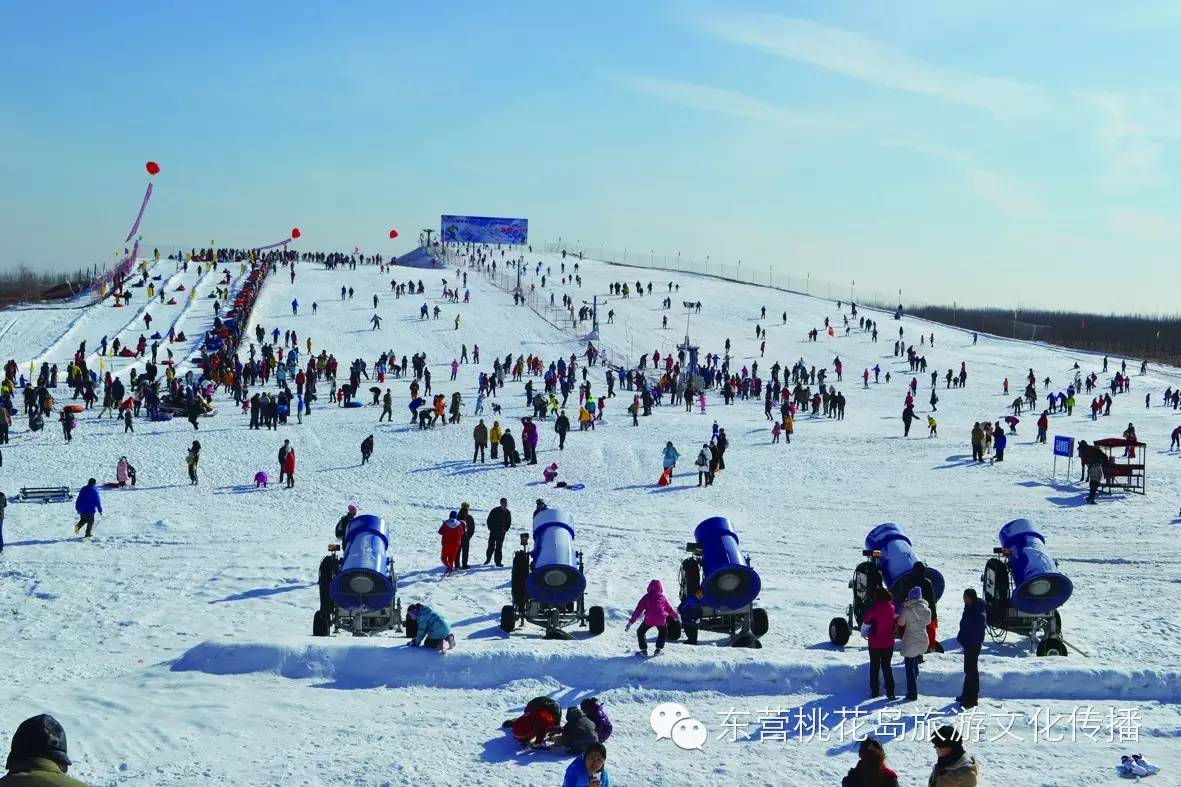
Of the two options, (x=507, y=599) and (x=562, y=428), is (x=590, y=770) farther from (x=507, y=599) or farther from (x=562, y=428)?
(x=562, y=428)

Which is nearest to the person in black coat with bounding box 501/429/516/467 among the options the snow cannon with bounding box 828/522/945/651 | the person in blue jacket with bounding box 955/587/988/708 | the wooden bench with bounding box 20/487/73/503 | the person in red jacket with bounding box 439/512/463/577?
the person in red jacket with bounding box 439/512/463/577

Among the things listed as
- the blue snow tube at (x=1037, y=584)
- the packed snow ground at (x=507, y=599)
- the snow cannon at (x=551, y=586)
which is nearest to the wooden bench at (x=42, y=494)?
the packed snow ground at (x=507, y=599)

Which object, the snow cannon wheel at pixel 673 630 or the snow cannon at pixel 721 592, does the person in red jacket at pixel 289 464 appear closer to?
the snow cannon at pixel 721 592

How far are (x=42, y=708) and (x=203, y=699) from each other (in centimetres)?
131

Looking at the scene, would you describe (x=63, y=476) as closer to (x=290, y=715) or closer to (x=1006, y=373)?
(x=290, y=715)

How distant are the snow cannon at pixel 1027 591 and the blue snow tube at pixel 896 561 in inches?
27.1

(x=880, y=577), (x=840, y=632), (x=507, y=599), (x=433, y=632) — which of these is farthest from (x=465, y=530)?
(x=880, y=577)

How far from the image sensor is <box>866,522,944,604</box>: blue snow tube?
1230 cm

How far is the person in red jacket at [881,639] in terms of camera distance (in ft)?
30.8

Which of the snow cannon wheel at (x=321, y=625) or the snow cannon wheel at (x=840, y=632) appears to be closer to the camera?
the snow cannon wheel at (x=321, y=625)

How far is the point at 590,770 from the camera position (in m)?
6.12

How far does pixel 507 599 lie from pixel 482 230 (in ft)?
264

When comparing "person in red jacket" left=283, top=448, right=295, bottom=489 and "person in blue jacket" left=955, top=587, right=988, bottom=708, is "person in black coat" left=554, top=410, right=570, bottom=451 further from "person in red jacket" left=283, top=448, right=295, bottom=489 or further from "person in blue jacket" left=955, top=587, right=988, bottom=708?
"person in blue jacket" left=955, top=587, right=988, bottom=708

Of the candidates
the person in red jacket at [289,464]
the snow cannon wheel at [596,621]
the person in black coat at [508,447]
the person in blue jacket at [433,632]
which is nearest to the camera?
the person in blue jacket at [433,632]
